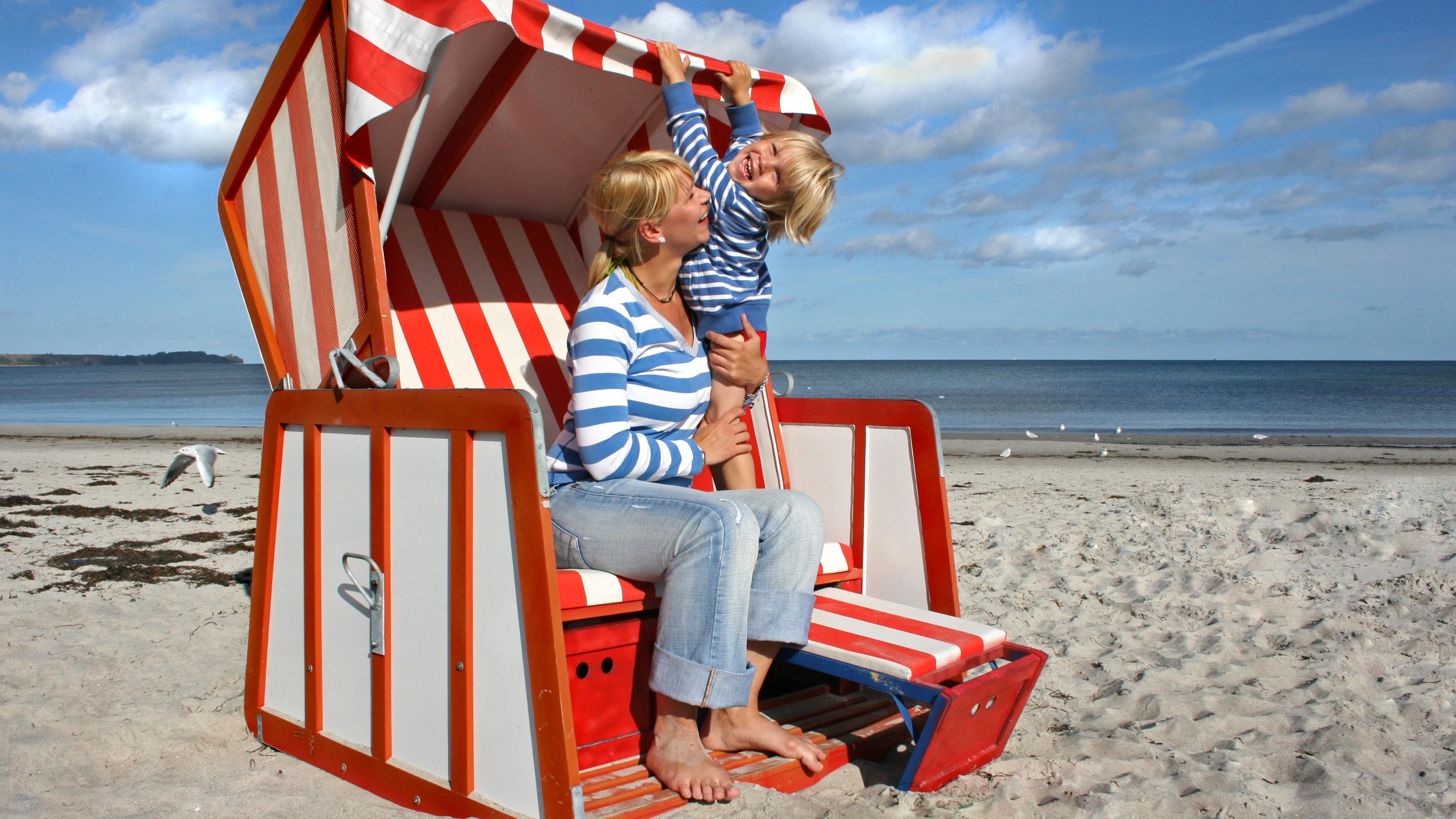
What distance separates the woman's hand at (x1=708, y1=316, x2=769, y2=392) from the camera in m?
2.95

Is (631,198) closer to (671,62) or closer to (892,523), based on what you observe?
(671,62)

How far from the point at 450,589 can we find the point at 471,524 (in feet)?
0.57

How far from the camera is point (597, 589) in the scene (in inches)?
88.4

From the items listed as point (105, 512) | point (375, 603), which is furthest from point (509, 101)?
point (105, 512)

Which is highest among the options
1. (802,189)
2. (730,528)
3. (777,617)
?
(802,189)

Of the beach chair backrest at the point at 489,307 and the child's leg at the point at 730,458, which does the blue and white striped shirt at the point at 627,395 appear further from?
the beach chair backrest at the point at 489,307

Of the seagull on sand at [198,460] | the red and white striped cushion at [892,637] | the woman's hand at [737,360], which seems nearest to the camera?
the red and white striped cushion at [892,637]

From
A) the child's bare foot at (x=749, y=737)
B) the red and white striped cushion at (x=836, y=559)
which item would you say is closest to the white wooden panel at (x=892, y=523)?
the red and white striped cushion at (x=836, y=559)

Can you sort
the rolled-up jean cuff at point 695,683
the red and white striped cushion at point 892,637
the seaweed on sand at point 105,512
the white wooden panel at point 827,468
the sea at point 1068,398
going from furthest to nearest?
the sea at point 1068,398 → the seaweed on sand at point 105,512 → the white wooden panel at point 827,468 → the red and white striped cushion at point 892,637 → the rolled-up jean cuff at point 695,683

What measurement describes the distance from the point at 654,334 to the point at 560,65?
127cm

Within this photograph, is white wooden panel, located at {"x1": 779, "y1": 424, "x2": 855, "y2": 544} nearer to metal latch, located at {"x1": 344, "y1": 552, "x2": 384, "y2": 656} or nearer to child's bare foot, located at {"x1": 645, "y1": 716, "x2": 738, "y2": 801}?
child's bare foot, located at {"x1": 645, "y1": 716, "x2": 738, "y2": 801}

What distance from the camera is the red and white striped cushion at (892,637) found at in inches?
89.7

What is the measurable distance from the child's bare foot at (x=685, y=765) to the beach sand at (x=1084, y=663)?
0.14 ft

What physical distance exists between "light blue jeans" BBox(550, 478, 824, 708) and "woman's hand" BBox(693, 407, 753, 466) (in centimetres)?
30
